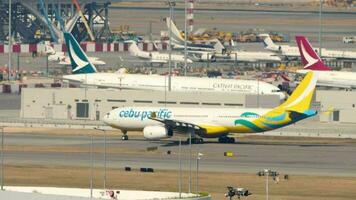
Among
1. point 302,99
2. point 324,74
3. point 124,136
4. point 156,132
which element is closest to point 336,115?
point 302,99

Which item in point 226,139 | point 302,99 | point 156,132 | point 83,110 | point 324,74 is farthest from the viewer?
point 324,74

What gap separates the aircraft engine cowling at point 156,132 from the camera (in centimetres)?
13150

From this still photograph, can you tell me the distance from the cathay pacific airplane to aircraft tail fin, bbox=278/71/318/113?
81.7 ft

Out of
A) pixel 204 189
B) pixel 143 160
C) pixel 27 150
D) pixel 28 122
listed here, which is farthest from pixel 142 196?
pixel 28 122

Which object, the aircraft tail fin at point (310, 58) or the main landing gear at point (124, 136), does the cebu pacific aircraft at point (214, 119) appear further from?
the aircraft tail fin at point (310, 58)

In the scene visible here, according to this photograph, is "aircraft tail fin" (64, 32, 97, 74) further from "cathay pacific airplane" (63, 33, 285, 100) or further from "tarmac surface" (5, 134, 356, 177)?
"tarmac surface" (5, 134, 356, 177)

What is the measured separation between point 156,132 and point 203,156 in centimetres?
1135

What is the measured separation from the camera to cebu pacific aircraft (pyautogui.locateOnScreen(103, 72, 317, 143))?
13038 centimetres

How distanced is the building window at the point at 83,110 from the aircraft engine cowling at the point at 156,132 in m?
25.9

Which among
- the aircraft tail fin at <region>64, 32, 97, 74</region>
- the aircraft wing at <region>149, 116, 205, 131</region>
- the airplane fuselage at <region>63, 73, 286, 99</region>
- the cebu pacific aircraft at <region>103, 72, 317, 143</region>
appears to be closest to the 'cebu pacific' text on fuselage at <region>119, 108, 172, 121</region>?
the cebu pacific aircraft at <region>103, 72, 317, 143</region>

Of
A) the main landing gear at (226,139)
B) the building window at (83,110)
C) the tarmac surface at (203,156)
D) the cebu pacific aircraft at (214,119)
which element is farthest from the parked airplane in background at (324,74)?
the tarmac surface at (203,156)

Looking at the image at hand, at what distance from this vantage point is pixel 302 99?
131 metres

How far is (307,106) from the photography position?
130875 mm

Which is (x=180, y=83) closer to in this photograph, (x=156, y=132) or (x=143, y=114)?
(x=143, y=114)
